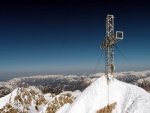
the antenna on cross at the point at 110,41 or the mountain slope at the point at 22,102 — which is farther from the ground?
the antenna on cross at the point at 110,41

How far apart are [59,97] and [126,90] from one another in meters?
96.2

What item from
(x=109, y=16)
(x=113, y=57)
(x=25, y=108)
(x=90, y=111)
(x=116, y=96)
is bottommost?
(x=25, y=108)

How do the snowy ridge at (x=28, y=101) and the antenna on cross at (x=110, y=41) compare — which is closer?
the antenna on cross at (x=110, y=41)

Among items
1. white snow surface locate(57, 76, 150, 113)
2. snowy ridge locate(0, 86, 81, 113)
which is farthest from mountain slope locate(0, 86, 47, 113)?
white snow surface locate(57, 76, 150, 113)

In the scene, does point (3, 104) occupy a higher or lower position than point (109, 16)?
lower

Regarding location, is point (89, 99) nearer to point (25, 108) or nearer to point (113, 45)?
point (113, 45)

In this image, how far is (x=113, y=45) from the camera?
4478 cm

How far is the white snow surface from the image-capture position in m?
40.2

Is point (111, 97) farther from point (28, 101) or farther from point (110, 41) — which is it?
point (28, 101)

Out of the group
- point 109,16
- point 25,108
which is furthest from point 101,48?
point 25,108

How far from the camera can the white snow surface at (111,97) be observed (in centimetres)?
4018

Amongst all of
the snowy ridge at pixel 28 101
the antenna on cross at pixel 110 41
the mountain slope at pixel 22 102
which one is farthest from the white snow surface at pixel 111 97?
the mountain slope at pixel 22 102

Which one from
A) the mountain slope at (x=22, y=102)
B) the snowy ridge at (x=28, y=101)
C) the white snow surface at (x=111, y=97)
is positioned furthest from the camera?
the mountain slope at (x=22, y=102)

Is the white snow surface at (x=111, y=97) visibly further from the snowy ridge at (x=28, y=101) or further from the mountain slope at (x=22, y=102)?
the mountain slope at (x=22, y=102)
